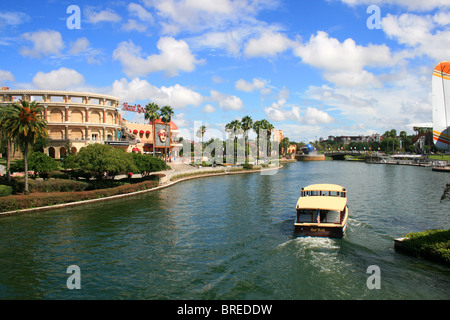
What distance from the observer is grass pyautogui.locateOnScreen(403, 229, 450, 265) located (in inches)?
782

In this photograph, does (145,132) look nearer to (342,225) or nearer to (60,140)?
(60,140)

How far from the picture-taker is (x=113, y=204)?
135 feet

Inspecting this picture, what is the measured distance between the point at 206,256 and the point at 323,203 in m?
11.2

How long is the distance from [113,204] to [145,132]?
73.5 meters

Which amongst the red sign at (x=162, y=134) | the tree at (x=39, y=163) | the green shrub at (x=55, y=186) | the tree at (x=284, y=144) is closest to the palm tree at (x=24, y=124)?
the green shrub at (x=55, y=186)

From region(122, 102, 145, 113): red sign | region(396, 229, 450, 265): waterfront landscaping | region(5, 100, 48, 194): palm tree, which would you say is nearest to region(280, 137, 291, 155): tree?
region(122, 102, 145, 113): red sign

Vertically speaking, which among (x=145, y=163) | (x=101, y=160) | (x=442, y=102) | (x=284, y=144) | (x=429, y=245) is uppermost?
(x=284, y=144)

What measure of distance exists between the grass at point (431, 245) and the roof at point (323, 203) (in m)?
5.34

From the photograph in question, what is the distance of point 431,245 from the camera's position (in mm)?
20562

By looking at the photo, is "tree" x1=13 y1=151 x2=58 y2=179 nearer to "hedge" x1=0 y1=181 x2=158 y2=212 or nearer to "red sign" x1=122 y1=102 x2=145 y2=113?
"hedge" x1=0 y1=181 x2=158 y2=212
